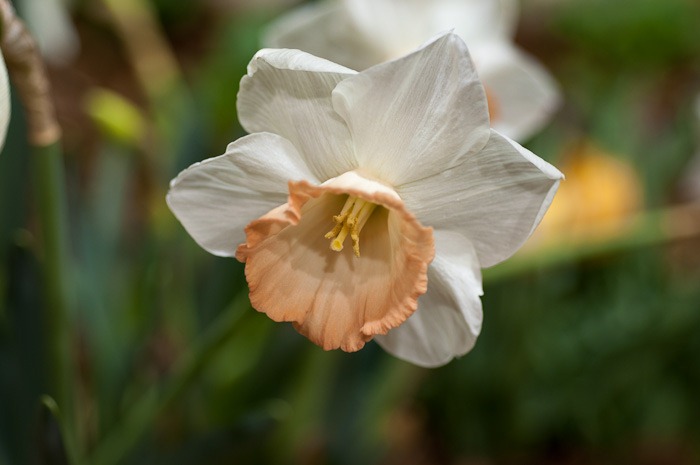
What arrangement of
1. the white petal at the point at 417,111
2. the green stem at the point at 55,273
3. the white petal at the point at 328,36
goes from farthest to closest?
the white petal at the point at 328,36 → the green stem at the point at 55,273 → the white petal at the point at 417,111

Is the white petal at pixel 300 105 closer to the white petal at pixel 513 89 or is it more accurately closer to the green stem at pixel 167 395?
the green stem at pixel 167 395

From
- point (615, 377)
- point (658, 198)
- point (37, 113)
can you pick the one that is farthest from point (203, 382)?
point (658, 198)

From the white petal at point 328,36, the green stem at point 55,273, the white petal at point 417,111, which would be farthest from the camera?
the white petal at point 328,36

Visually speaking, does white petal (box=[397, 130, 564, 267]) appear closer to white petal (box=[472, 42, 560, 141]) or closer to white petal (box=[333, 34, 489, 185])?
white petal (box=[333, 34, 489, 185])

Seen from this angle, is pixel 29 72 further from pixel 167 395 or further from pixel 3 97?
pixel 167 395

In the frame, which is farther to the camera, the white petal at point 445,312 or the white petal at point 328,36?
the white petal at point 328,36

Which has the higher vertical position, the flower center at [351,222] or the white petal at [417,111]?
the white petal at [417,111]

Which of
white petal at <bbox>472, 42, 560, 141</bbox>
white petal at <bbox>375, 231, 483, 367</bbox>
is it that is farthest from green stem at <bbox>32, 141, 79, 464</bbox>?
white petal at <bbox>472, 42, 560, 141</bbox>

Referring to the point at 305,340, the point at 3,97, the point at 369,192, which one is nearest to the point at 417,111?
the point at 369,192

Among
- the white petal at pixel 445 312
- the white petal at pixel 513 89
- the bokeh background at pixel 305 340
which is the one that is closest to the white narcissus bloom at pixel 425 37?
the white petal at pixel 513 89
